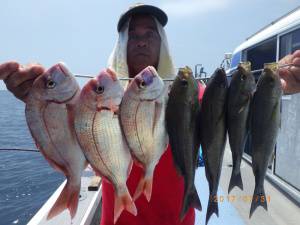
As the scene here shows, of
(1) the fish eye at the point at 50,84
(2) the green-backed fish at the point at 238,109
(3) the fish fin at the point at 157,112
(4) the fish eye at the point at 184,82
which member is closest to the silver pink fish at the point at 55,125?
(1) the fish eye at the point at 50,84

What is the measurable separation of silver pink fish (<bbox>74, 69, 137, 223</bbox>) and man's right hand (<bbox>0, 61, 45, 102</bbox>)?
1.40ft

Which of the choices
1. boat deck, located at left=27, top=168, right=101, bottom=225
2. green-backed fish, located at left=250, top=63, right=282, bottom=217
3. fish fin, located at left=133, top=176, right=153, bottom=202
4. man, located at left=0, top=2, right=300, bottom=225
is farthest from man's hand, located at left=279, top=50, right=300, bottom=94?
boat deck, located at left=27, top=168, right=101, bottom=225

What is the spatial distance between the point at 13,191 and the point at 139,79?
9620 millimetres

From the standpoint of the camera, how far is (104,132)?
1.81 meters

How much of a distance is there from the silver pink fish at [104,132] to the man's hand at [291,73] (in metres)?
1.28

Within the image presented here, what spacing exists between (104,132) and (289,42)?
4539 millimetres

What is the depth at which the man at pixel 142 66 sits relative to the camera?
2.11 meters

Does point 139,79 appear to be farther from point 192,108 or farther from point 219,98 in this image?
point 219,98

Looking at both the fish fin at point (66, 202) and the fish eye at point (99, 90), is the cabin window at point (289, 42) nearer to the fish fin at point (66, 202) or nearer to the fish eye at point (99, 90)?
the fish eye at point (99, 90)

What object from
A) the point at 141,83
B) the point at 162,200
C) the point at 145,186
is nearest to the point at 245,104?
the point at 141,83

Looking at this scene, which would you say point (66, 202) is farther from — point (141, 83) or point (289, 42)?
point (289, 42)

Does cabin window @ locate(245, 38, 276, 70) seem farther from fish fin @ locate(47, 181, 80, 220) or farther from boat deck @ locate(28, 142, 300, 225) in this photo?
fish fin @ locate(47, 181, 80, 220)

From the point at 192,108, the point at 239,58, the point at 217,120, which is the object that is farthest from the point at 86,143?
the point at 239,58

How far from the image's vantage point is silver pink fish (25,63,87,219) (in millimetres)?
1837
